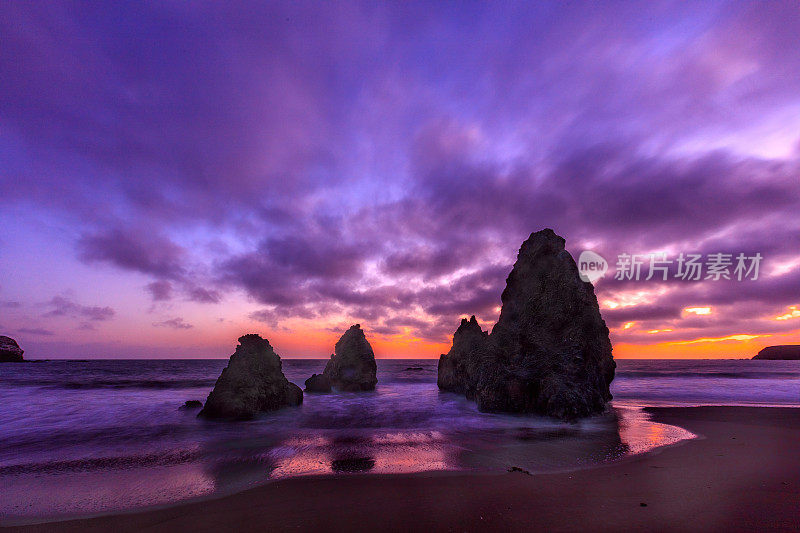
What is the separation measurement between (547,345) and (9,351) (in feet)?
590

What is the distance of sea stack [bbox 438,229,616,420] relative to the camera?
17.3 meters

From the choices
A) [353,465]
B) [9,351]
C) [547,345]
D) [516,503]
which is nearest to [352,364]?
[547,345]

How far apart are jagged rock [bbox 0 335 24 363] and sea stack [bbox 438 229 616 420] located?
573 ft

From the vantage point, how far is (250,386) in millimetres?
19047

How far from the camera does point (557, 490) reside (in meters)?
6.80

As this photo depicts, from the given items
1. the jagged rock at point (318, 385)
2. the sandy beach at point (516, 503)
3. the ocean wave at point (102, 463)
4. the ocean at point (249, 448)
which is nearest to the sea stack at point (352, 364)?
the jagged rock at point (318, 385)

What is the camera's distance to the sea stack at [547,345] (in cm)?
1734

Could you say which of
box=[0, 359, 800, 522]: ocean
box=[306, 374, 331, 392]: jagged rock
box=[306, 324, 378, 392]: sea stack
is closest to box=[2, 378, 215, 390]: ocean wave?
box=[306, 374, 331, 392]: jagged rock

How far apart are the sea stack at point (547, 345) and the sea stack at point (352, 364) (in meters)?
17.6

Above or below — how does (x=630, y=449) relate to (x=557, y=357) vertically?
below

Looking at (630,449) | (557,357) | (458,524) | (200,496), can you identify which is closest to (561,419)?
(557,357)

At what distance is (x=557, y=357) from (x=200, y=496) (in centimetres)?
1705

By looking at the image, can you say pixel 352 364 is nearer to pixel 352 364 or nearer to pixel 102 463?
pixel 352 364

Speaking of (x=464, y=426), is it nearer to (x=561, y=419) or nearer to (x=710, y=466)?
(x=561, y=419)
